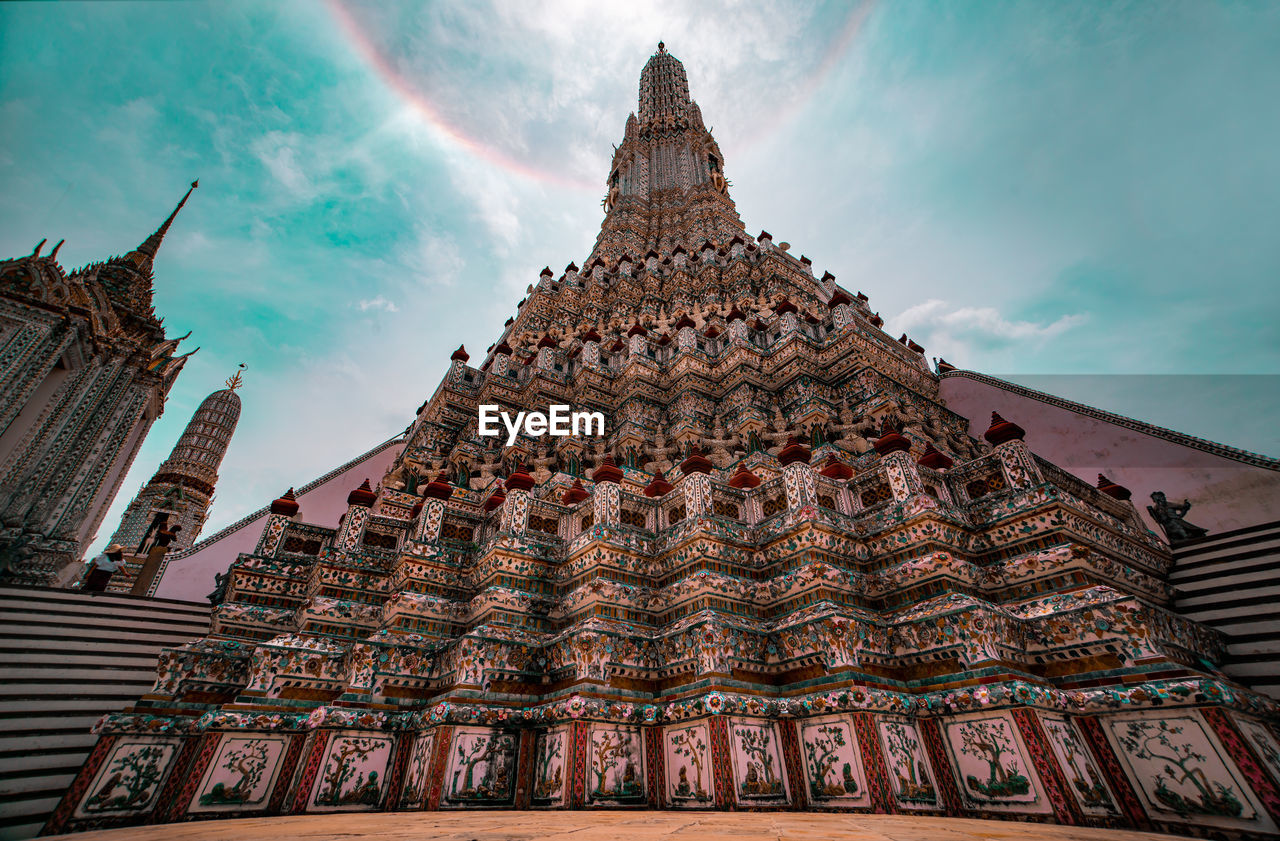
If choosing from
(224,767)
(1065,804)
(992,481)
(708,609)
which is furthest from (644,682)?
(992,481)

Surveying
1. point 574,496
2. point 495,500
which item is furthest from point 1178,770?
point 495,500

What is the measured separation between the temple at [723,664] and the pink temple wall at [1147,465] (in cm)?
221

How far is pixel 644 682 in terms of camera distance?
24.4ft

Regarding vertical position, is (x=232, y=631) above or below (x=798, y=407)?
below

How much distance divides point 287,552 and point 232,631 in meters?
A: 1.58

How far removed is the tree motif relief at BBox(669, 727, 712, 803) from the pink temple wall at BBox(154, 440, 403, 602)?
12.5 meters

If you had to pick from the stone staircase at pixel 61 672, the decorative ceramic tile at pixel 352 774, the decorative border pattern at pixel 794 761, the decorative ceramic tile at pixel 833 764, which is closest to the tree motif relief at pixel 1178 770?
the decorative ceramic tile at pixel 833 764

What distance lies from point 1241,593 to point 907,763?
5.69 metres

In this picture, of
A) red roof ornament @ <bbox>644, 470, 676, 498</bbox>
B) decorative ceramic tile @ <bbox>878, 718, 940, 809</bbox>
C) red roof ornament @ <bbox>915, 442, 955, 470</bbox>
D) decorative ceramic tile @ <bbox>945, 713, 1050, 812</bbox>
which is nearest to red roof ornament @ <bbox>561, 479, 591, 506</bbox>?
red roof ornament @ <bbox>644, 470, 676, 498</bbox>

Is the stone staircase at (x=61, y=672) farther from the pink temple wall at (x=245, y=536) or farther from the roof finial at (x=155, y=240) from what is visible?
the roof finial at (x=155, y=240)

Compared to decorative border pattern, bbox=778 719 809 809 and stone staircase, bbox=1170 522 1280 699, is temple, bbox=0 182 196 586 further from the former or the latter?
stone staircase, bbox=1170 522 1280 699

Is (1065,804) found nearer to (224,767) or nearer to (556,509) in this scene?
(556,509)

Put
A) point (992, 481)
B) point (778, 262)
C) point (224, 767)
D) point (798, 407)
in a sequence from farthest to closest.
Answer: point (778, 262), point (798, 407), point (992, 481), point (224, 767)

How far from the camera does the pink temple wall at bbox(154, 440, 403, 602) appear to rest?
14930mm
